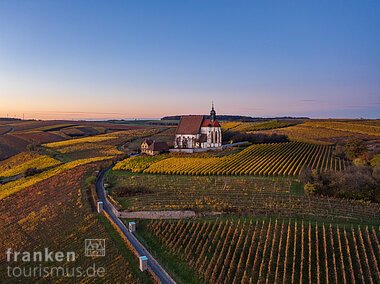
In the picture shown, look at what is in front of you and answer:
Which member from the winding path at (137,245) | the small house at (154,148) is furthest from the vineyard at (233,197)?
the small house at (154,148)

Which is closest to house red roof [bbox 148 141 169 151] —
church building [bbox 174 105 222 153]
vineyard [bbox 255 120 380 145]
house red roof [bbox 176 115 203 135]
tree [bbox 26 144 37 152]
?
church building [bbox 174 105 222 153]

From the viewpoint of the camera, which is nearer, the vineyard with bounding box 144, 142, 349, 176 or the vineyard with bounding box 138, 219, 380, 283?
the vineyard with bounding box 138, 219, 380, 283

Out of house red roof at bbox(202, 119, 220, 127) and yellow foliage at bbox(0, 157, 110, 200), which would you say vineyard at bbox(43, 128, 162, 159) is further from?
house red roof at bbox(202, 119, 220, 127)

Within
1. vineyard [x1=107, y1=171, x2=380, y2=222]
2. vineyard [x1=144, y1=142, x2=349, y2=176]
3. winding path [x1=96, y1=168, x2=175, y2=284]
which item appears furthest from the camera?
vineyard [x1=144, y1=142, x2=349, y2=176]

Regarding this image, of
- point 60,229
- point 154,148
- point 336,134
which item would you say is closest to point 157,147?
point 154,148

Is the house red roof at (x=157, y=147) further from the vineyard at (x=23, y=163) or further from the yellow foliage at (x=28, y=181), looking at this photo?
the vineyard at (x=23, y=163)

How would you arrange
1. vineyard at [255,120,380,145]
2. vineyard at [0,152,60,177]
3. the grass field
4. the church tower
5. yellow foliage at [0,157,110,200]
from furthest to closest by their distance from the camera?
1. the church tower
2. vineyard at [255,120,380,145]
3. vineyard at [0,152,60,177]
4. yellow foliage at [0,157,110,200]
5. the grass field

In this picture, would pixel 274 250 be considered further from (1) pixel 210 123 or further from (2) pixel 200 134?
(2) pixel 200 134

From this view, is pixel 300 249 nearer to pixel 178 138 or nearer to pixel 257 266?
pixel 257 266
